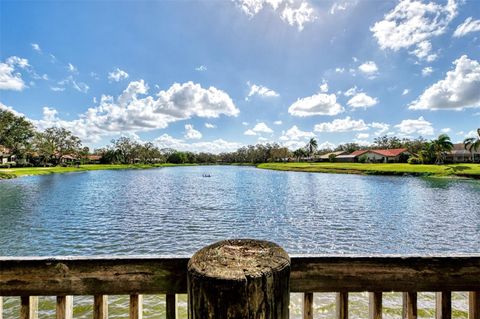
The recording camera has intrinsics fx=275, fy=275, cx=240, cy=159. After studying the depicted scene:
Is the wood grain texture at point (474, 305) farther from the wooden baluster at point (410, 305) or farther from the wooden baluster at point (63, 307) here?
the wooden baluster at point (63, 307)

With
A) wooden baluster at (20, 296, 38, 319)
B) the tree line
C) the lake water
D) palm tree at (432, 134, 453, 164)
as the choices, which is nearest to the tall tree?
the tree line

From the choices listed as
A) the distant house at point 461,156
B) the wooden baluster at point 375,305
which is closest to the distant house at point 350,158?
the distant house at point 461,156

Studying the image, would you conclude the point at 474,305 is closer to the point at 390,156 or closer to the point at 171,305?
the point at 171,305

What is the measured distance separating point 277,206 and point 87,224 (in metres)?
15.2

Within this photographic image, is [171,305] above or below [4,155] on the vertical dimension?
below

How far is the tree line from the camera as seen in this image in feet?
249

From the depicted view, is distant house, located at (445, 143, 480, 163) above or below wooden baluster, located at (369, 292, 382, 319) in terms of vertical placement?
above

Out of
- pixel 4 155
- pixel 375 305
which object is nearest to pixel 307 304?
pixel 375 305

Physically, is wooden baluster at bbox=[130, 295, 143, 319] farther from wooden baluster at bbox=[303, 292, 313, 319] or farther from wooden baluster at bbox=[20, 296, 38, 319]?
wooden baluster at bbox=[303, 292, 313, 319]

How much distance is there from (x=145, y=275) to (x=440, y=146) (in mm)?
92949

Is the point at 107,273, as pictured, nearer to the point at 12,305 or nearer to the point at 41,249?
the point at 12,305

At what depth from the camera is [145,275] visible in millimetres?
1845

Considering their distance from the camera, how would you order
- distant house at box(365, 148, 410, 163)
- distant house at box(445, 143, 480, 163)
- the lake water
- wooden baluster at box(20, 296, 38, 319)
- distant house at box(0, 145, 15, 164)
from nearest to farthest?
wooden baluster at box(20, 296, 38, 319) → the lake water → distant house at box(445, 143, 480, 163) → distant house at box(0, 145, 15, 164) → distant house at box(365, 148, 410, 163)

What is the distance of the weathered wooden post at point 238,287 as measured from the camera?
1.26 metres
